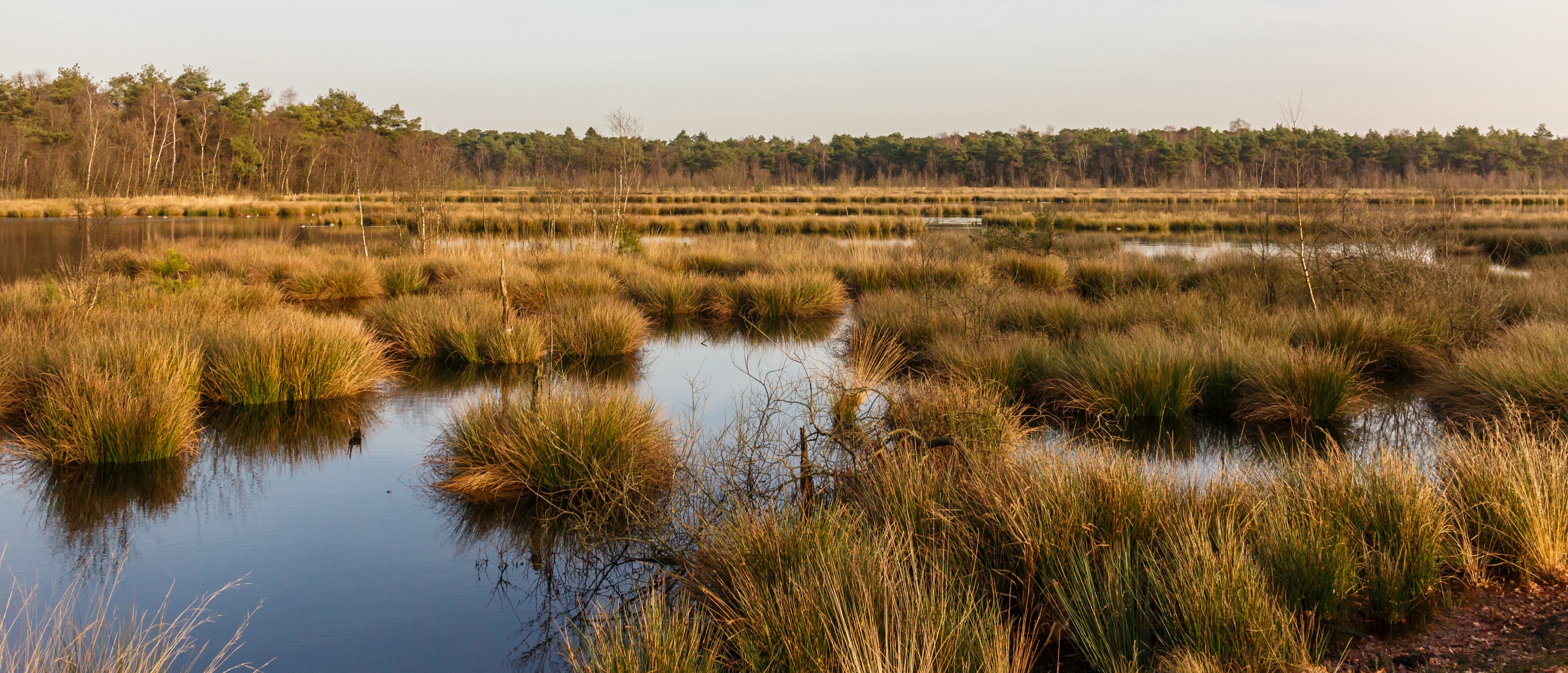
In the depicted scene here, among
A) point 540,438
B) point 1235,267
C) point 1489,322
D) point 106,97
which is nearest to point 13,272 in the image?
point 540,438

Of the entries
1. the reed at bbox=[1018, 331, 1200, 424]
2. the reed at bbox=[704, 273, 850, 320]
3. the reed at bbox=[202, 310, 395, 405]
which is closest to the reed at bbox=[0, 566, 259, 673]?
the reed at bbox=[202, 310, 395, 405]

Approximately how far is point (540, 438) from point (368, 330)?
19.6 ft

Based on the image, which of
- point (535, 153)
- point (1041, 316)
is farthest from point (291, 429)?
point (535, 153)

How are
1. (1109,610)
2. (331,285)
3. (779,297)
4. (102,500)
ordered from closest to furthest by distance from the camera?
(1109,610), (102,500), (779,297), (331,285)

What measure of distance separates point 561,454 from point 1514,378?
6615mm

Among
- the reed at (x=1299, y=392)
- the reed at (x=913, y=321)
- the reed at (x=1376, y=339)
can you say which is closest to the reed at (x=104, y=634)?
the reed at (x=913, y=321)

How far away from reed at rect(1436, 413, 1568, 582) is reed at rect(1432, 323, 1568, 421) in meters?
Result: 1.38

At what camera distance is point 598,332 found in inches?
398

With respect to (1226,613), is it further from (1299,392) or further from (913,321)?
(913,321)

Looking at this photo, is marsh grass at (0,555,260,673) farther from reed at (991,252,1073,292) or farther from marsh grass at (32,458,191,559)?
reed at (991,252,1073,292)

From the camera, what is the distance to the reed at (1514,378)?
6.08 meters

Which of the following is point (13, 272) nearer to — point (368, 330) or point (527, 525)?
point (368, 330)

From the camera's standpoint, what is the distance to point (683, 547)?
4.13 meters

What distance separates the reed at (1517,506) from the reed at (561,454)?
399 centimetres
